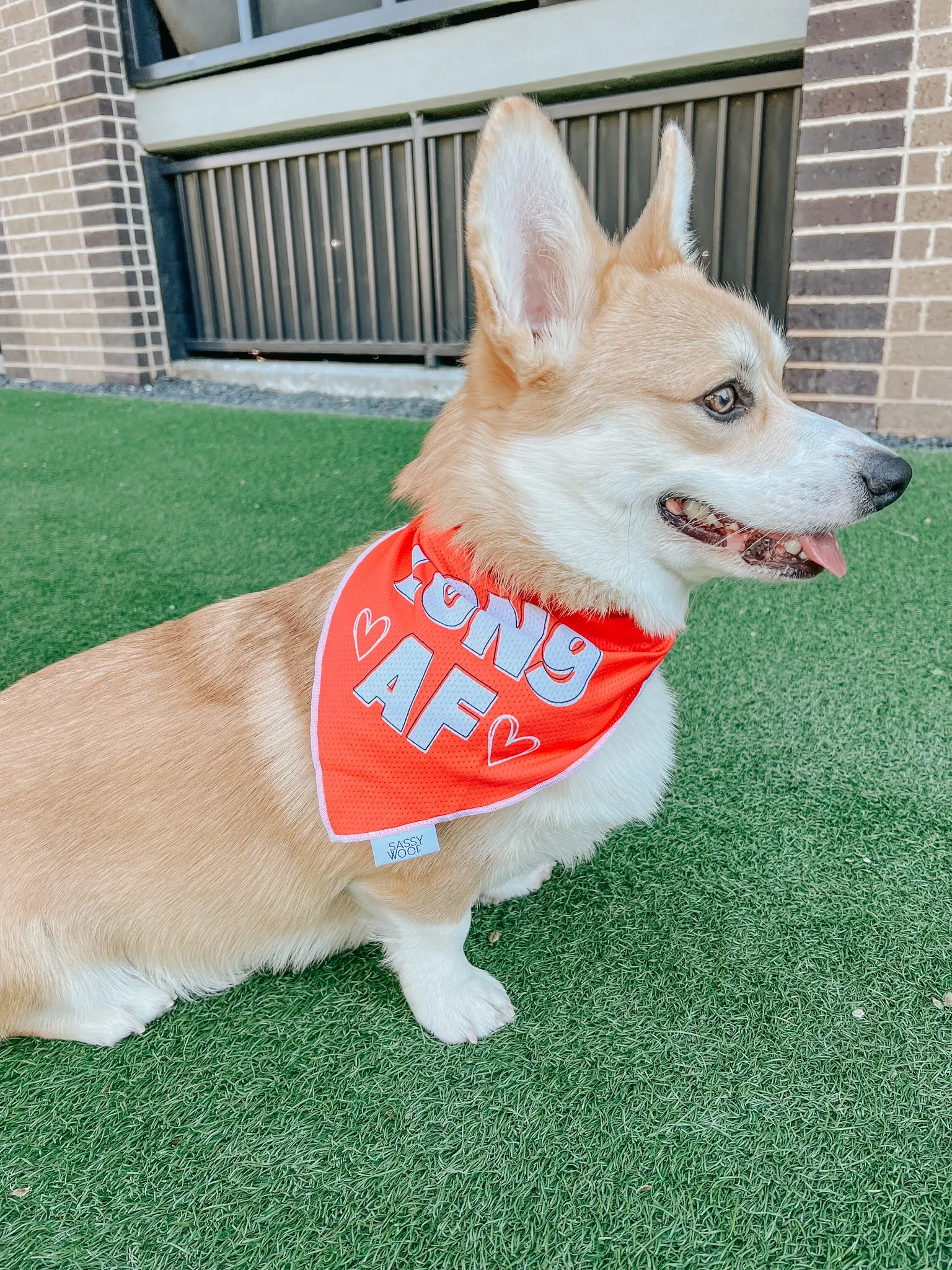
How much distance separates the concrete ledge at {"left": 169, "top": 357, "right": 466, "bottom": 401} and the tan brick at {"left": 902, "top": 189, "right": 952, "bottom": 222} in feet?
8.88

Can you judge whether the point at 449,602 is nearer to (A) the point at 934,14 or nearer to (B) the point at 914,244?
(B) the point at 914,244

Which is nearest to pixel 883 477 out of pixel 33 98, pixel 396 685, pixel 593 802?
pixel 593 802

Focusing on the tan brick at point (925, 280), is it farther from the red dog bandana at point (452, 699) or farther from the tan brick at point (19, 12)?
the tan brick at point (19, 12)

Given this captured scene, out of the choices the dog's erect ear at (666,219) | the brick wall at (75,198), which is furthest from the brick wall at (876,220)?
the brick wall at (75,198)

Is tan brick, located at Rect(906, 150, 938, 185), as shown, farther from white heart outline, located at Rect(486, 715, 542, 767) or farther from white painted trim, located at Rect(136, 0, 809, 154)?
white heart outline, located at Rect(486, 715, 542, 767)

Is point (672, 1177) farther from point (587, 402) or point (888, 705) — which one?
point (888, 705)

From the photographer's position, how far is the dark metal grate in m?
4.74

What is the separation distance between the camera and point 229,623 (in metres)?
1.68

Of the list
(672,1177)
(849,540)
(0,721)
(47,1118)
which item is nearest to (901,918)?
(672,1177)

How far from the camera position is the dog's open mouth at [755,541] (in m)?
1.41

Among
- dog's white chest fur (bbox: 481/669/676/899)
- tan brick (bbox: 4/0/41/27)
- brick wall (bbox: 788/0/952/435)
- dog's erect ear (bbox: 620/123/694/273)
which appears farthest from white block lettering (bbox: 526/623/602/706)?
tan brick (bbox: 4/0/41/27)

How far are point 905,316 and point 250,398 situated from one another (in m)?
4.49

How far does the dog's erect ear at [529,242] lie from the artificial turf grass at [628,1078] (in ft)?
3.81

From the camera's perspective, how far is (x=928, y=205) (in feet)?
12.6
